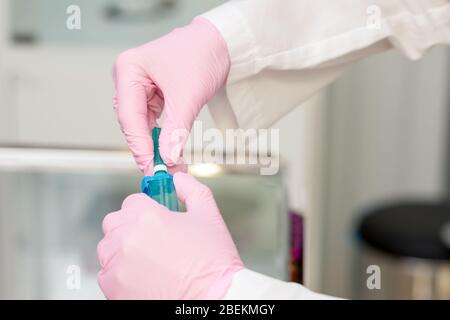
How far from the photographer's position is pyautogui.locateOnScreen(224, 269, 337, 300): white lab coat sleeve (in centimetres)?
60

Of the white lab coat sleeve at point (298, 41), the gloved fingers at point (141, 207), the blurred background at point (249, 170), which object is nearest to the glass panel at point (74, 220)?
the blurred background at point (249, 170)

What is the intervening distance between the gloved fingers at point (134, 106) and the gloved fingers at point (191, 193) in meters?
0.05

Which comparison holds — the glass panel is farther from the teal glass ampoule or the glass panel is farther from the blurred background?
the teal glass ampoule

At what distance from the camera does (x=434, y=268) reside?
186 cm

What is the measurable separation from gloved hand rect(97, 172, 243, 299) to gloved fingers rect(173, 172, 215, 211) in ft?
0.11

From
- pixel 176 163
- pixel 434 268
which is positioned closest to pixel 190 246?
pixel 176 163

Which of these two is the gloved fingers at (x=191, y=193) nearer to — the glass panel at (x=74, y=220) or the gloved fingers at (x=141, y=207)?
the gloved fingers at (x=141, y=207)

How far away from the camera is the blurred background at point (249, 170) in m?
1.19

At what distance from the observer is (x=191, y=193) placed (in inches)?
26.4

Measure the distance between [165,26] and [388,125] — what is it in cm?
97

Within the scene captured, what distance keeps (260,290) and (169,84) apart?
0.90 ft

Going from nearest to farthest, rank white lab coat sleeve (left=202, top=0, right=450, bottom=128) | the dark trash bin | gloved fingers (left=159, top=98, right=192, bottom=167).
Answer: gloved fingers (left=159, top=98, right=192, bottom=167)
white lab coat sleeve (left=202, top=0, right=450, bottom=128)
the dark trash bin

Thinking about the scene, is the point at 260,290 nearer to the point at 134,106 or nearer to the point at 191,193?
the point at 191,193

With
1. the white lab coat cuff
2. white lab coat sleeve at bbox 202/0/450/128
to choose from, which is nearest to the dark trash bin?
white lab coat sleeve at bbox 202/0/450/128
